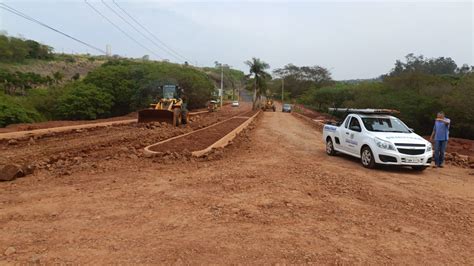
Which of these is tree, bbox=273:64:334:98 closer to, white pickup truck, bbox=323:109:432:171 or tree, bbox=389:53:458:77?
tree, bbox=389:53:458:77

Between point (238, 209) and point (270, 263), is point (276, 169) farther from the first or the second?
point (270, 263)

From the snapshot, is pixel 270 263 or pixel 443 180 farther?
pixel 443 180

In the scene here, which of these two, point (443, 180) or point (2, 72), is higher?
point (2, 72)

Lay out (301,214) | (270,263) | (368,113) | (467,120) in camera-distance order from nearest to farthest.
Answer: (270,263) < (301,214) < (368,113) < (467,120)

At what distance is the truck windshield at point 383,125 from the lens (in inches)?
474

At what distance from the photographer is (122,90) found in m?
52.2

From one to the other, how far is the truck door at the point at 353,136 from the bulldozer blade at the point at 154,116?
13.8 m

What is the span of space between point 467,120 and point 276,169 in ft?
78.0

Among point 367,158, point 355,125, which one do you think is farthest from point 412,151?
point 355,125

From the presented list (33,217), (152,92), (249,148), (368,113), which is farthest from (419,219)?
(152,92)

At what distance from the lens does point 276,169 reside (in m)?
10.2

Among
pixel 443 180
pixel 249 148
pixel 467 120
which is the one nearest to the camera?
pixel 443 180

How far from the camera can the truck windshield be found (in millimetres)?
12039

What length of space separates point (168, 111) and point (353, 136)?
14152 mm
